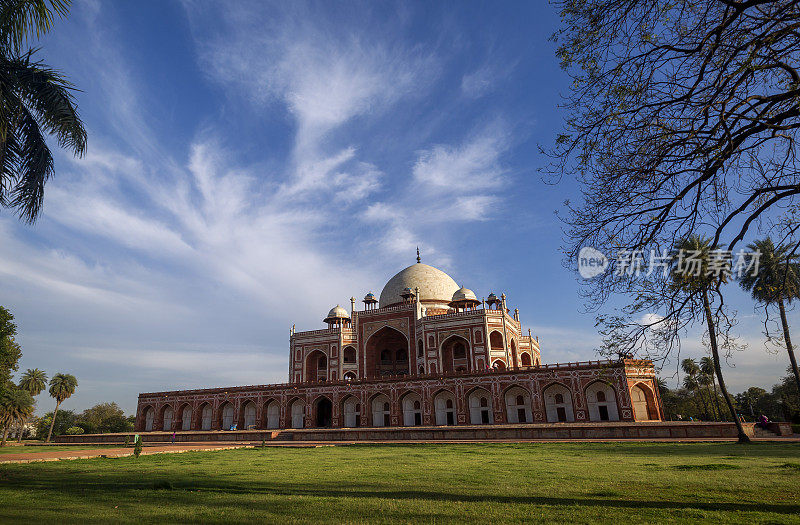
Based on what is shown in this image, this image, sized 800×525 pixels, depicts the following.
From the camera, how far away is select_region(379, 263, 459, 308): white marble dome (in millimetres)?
48625

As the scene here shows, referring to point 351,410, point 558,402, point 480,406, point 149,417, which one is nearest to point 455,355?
point 480,406

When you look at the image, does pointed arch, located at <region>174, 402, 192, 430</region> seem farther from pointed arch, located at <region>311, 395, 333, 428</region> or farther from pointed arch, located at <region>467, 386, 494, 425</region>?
pointed arch, located at <region>467, 386, 494, 425</region>

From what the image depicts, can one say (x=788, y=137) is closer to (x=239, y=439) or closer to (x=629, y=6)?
(x=629, y=6)

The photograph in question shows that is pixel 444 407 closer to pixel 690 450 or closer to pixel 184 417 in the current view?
pixel 690 450

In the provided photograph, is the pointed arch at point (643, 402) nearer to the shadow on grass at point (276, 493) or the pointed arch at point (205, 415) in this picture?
the shadow on grass at point (276, 493)

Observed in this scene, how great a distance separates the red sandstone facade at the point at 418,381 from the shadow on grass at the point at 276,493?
81.8 ft

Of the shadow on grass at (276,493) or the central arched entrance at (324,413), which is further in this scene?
the central arched entrance at (324,413)

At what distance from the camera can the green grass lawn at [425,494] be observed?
5.60 meters

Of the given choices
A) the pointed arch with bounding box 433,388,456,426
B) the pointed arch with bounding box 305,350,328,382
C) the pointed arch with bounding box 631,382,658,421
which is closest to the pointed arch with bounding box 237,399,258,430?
the pointed arch with bounding box 305,350,328,382

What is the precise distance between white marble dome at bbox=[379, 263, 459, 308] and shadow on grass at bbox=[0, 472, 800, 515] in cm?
3936

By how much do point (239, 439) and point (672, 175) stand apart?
3128 centimetres

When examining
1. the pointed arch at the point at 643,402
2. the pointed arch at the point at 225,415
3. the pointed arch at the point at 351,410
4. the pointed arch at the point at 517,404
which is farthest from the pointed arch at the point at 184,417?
the pointed arch at the point at 643,402

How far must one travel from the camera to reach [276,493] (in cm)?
747

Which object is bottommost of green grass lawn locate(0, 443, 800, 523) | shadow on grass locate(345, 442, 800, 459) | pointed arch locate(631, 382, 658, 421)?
shadow on grass locate(345, 442, 800, 459)
